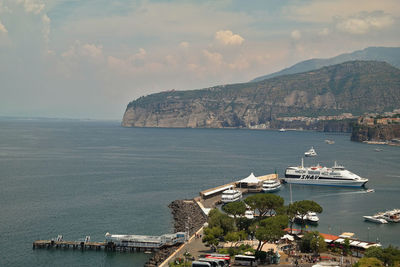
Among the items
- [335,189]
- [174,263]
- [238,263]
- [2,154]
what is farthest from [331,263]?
[2,154]

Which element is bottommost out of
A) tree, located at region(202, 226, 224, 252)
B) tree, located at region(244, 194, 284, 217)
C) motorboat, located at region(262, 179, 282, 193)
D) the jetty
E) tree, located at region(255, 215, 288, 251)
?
the jetty

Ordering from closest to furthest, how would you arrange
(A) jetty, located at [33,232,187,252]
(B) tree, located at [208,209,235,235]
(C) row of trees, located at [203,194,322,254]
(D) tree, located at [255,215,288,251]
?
1. (D) tree, located at [255,215,288,251]
2. (C) row of trees, located at [203,194,322,254]
3. (B) tree, located at [208,209,235,235]
4. (A) jetty, located at [33,232,187,252]

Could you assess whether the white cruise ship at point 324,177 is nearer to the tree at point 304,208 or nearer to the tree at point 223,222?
the tree at point 304,208

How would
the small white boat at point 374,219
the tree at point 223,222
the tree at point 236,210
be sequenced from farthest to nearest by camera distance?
the small white boat at point 374,219 → the tree at point 236,210 → the tree at point 223,222

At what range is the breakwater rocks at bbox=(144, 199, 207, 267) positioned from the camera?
46225 mm

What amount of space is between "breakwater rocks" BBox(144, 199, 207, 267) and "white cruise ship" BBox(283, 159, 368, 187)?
105ft

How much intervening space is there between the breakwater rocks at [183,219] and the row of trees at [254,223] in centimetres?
475

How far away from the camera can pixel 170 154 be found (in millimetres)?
155875

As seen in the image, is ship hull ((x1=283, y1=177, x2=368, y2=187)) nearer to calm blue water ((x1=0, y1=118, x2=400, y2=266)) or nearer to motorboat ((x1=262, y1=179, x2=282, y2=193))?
calm blue water ((x1=0, y1=118, x2=400, y2=266))

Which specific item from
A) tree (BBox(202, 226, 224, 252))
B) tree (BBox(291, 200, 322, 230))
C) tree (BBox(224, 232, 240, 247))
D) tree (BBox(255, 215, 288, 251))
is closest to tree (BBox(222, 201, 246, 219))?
tree (BBox(202, 226, 224, 252))

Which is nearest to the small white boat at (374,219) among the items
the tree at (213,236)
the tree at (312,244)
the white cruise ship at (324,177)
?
the tree at (312,244)

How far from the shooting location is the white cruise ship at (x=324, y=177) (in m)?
92.9

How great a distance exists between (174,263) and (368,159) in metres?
114

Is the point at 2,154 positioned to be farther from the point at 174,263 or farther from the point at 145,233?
the point at 174,263
